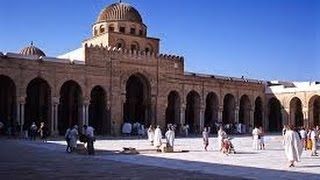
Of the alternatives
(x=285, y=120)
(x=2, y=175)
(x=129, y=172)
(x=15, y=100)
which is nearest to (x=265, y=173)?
(x=129, y=172)

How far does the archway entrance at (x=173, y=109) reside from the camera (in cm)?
3750

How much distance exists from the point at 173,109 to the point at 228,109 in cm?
566

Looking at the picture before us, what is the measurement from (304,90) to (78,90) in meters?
20.3

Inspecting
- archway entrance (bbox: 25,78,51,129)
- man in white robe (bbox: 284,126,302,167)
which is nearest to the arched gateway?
archway entrance (bbox: 25,78,51,129)

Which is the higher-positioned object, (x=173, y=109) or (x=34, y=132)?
(x=173, y=109)

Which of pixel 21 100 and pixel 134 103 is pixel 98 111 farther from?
pixel 21 100

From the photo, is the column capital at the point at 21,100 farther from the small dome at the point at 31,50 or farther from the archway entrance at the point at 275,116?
the archway entrance at the point at 275,116

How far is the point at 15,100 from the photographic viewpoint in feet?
96.7

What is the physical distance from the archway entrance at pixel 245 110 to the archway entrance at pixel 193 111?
5192mm

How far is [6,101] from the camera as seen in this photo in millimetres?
32656

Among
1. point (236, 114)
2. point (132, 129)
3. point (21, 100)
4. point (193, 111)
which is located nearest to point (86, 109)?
point (132, 129)

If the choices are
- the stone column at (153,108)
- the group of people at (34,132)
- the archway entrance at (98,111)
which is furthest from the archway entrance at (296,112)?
the group of people at (34,132)

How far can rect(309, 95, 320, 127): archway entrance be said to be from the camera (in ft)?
138

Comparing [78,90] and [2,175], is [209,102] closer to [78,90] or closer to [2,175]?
[78,90]
